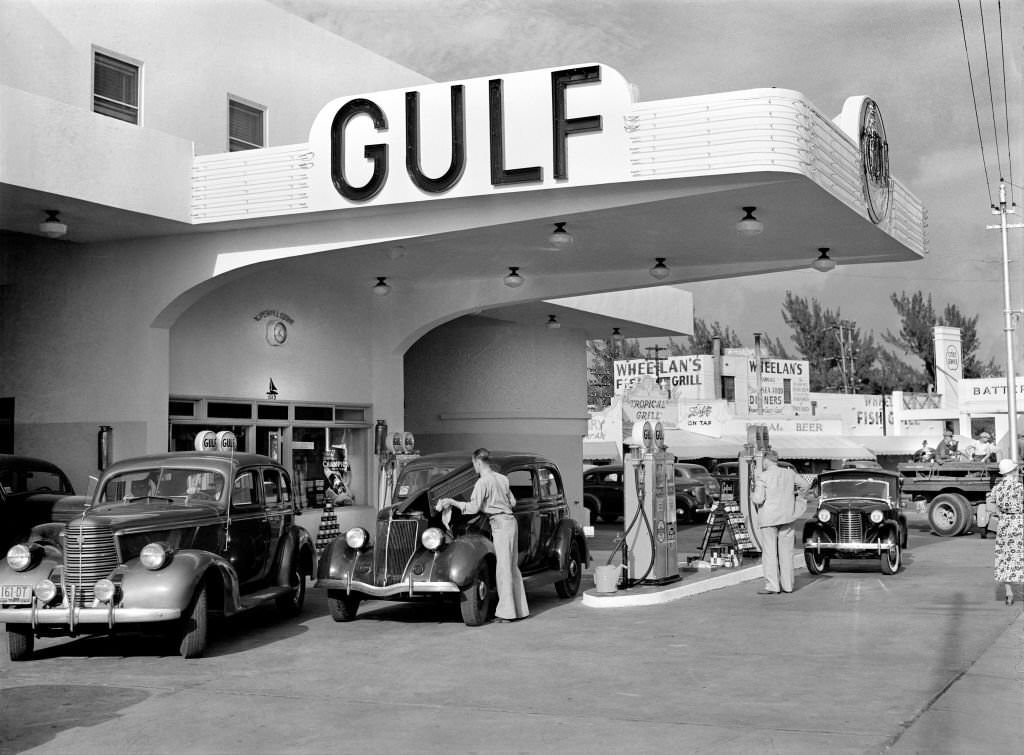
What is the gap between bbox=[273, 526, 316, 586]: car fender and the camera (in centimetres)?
1207

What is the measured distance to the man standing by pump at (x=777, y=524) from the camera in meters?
14.1

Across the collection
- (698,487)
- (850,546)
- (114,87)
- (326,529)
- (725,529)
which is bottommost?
(850,546)

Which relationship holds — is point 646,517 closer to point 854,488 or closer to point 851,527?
point 851,527

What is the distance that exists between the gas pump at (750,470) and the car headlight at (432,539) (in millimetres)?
7022

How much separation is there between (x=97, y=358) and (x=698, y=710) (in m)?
11.1

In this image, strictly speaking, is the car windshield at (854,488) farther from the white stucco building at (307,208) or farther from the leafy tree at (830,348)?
the leafy tree at (830,348)

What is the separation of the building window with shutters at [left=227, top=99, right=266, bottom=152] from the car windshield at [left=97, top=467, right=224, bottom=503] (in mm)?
7919

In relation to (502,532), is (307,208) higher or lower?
higher

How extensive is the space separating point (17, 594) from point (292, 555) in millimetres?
3161

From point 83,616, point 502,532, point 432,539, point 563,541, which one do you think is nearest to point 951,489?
point 563,541

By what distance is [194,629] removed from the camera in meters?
9.85

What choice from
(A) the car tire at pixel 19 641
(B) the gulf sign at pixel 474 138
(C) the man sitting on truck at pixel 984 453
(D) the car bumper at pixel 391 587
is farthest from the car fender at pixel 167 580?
(C) the man sitting on truck at pixel 984 453

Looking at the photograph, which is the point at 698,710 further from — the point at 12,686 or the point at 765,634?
the point at 12,686

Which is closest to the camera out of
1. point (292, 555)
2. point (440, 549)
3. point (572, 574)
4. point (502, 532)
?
point (440, 549)
